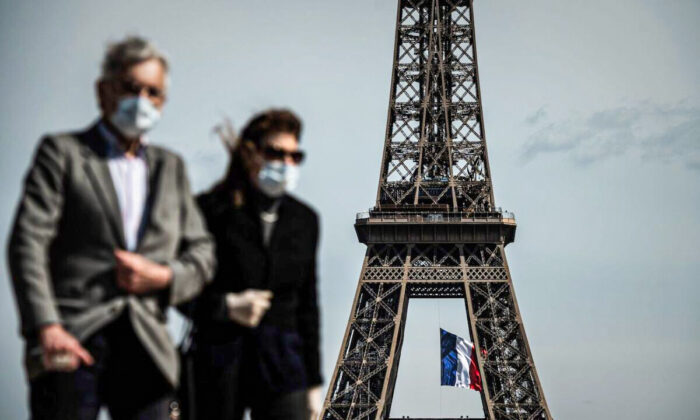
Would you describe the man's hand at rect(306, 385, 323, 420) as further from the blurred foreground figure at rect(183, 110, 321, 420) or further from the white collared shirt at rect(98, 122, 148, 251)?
the white collared shirt at rect(98, 122, 148, 251)

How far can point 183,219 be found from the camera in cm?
543

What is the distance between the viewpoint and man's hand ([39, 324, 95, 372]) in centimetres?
462

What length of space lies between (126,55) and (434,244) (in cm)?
4235

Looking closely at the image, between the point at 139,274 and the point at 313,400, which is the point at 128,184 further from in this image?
the point at 313,400

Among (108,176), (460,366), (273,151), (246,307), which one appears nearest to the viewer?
(108,176)

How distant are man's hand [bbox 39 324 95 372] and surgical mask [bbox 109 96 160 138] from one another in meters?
1.04

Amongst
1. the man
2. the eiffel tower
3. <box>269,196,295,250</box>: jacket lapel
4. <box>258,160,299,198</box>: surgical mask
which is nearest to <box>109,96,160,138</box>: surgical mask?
the man

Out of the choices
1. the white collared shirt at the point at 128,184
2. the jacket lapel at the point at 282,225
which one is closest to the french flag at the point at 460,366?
the jacket lapel at the point at 282,225

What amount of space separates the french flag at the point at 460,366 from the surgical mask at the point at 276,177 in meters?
39.5

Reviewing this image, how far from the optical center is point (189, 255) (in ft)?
17.4

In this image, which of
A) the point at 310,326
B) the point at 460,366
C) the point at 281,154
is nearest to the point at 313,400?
the point at 310,326

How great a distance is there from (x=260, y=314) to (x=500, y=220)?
40.9 m

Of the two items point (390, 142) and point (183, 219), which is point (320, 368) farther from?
point (390, 142)

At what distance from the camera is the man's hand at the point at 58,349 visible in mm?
4617
